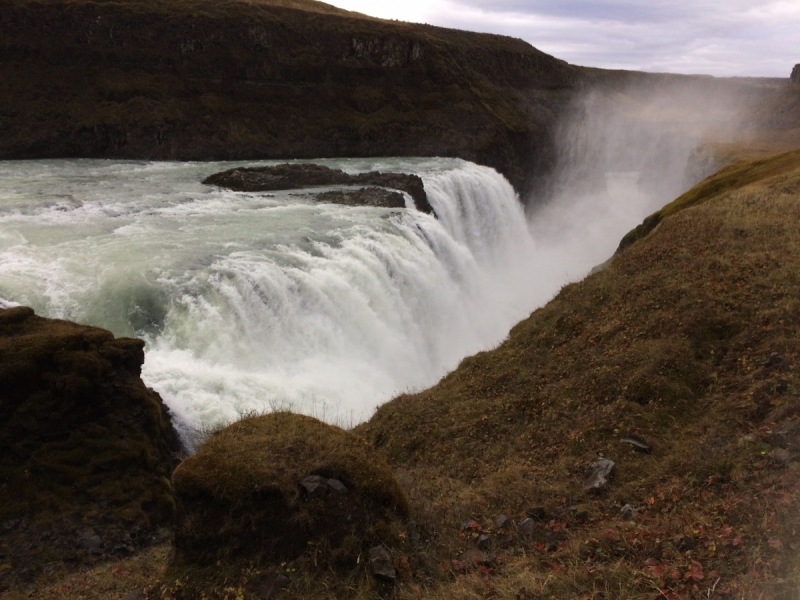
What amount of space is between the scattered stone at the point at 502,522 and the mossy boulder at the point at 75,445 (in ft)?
16.8

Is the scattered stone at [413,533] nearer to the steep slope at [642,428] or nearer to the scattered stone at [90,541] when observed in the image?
the steep slope at [642,428]

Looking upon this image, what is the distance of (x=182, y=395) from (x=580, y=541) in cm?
875

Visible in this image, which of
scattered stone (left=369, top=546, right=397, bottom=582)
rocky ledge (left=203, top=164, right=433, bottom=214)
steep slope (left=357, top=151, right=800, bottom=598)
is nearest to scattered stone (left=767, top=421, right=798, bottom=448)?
steep slope (left=357, top=151, right=800, bottom=598)

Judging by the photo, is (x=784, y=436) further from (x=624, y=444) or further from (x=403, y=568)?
(x=403, y=568)

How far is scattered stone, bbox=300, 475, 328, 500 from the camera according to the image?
635cm

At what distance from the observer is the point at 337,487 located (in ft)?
21.3

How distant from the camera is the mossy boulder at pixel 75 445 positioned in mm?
8391

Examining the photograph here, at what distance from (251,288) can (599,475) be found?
438 inches

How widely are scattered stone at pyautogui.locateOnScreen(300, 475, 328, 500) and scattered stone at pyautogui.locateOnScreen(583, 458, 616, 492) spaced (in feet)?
11.3

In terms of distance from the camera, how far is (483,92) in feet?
209

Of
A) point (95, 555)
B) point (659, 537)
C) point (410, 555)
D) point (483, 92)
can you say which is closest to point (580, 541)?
point (659, 537)

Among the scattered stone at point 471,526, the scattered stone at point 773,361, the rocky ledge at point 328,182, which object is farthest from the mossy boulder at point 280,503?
the rocky ledge at point 328,182

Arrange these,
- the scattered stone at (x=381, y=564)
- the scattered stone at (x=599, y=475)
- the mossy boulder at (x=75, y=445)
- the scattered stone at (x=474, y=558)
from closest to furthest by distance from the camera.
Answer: the scattered stone at (x=381, y=564)
the scattered stone at (x=474, y=558)
the scattered stone at (x=599, y=475)
the mossy boulder at (x=75, y=445)

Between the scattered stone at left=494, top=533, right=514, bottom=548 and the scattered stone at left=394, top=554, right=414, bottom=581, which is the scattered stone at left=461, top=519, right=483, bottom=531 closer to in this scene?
the scattered stone at left=494, top=533, right=514, bottom=548
